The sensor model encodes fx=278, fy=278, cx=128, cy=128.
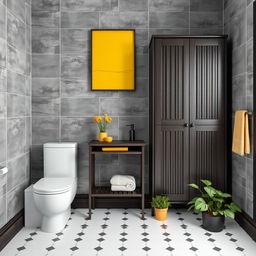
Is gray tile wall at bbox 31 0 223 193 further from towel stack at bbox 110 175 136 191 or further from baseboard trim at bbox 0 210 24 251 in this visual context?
baseboard trim at bbox 0 210 24 251

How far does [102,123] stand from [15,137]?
102 centimetres

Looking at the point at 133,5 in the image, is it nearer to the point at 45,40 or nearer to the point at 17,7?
the point at 45,40

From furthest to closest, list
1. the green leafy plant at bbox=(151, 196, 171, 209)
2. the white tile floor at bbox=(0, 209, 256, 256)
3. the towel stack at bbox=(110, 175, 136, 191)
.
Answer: the towel stack at bbox=(110, 175, 136, 191), the green leafy plant at bbox=(151, 196, 171, 209), the white tile floor at bbox=(0, 209, 256, 256)

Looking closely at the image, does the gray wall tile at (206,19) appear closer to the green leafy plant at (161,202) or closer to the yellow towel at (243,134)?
the yellow towel at (243,134)


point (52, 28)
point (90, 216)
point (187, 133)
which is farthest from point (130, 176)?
point (52, 28)

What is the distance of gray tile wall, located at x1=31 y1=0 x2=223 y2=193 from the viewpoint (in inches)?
134

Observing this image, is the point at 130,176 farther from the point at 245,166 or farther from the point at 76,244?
the point at 245,166

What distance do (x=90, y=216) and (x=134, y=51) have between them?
2.01 m

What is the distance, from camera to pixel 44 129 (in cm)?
345

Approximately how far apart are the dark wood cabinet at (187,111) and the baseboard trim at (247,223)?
14.5 inches

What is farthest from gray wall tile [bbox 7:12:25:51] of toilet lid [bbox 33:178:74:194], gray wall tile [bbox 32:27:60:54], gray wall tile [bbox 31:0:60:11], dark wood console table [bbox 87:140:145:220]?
toilet lid [bbox 33:178:74:194]

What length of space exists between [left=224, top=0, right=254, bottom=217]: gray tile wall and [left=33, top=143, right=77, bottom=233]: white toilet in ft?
5.75

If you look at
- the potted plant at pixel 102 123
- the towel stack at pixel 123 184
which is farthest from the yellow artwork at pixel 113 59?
the towel stack at pixel 123 184

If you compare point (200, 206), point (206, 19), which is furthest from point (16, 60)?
point (200, 206)
